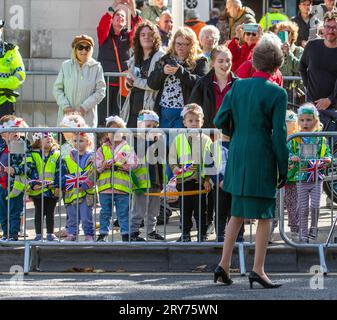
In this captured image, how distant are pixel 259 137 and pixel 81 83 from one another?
15.9 feet

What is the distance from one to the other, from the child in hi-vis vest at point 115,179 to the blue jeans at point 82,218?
0.11 m

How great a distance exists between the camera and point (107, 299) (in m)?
10.5

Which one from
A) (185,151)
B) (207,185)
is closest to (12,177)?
(185,151)

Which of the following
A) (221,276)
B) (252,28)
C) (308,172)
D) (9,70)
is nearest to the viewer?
(221,276)

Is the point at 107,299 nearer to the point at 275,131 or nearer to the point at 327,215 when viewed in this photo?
the point at 275,131

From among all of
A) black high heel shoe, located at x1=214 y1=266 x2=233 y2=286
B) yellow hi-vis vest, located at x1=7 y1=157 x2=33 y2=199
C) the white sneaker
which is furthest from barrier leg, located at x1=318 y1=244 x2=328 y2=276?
yellow hi-vis vest, located at x1=7 y1=157 x2=33 y2=199

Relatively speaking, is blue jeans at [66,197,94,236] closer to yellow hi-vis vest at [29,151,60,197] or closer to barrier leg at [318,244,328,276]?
yellow hi-vis vest at [29,151,60,197]

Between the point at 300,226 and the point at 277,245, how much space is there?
293 millimetres

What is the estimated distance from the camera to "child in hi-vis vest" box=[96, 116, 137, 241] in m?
12.7

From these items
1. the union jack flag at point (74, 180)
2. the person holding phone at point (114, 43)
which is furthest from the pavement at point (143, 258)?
the person holding phone at point (114, 43)

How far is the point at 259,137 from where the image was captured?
11.1 metres

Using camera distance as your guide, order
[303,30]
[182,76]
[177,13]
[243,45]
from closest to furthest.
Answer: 1. [182,76]
2. [243,45]
3. [177,13]
4. [303,30]

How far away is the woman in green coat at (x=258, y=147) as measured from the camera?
1109 centimetres

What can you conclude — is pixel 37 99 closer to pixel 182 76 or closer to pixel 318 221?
pixel 182 76
